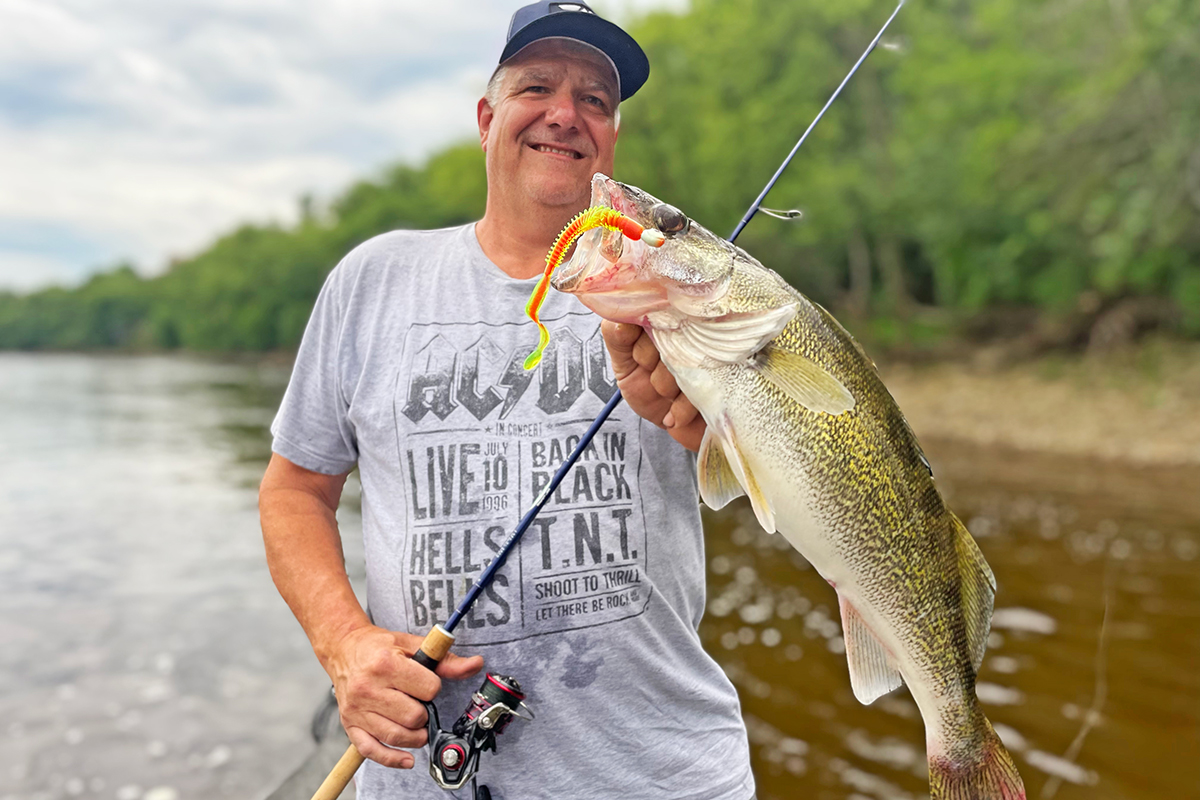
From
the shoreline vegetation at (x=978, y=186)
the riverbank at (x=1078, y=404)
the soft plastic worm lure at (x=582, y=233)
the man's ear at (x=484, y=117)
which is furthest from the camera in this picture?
the shoreline vegetation at (x=978, y=186)

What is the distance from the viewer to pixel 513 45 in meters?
2.31

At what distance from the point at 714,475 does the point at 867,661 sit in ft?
2.11

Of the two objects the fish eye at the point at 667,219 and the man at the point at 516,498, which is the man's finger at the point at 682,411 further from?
the fish eye at the point at 667,219

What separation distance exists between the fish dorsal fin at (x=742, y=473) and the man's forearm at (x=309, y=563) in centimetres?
94

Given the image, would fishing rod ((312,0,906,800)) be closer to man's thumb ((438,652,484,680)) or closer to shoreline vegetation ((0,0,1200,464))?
man's thumb ((438,652,484,680))

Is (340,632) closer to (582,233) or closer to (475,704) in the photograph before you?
(475,704)

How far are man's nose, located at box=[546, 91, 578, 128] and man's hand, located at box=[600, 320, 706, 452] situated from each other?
65 centimetres

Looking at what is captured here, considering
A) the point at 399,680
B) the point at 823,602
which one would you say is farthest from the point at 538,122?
the point at 823,602

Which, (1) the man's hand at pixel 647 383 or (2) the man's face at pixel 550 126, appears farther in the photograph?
(2) the man's face at pixel 550 126

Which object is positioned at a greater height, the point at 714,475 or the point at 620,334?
the point at 620,334

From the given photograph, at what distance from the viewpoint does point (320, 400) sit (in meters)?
2.28

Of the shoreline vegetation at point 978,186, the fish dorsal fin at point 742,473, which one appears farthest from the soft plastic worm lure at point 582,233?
the shoreline vegetation at point 978,186

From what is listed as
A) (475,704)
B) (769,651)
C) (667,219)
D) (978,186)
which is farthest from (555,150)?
(978,186)

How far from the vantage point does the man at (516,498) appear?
2.04 meters
